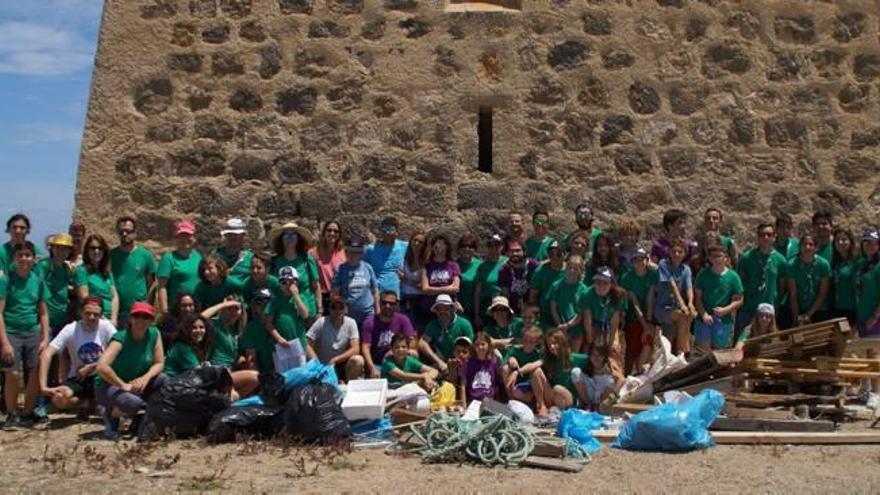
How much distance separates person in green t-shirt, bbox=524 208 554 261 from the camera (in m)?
8.00

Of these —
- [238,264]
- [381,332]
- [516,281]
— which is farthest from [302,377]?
[516,281]

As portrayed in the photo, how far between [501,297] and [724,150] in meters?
2.21

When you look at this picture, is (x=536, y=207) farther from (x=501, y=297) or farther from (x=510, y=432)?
(x=510, y=432)

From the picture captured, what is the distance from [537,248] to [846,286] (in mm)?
Result: 2224

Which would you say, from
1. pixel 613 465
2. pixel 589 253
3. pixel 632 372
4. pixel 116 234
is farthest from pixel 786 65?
pixel 116 234

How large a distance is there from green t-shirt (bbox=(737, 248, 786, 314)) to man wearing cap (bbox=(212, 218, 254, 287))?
11.7 ft

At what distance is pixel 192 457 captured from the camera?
595cm

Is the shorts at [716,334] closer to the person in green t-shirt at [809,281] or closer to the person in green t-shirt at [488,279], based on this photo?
the person in green t-shirt at [809,281]

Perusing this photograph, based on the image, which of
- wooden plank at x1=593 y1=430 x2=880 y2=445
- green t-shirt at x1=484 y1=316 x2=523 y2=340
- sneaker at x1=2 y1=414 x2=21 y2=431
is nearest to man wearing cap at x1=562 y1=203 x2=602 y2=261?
green t-shirt at x1=484 y1=316 x2=523 y2=340

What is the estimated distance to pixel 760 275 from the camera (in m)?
7.74

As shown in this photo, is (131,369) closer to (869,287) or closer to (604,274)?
(604,274)

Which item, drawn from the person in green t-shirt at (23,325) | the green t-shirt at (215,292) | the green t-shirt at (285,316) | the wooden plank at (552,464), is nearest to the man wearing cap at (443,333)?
the green t-shirt at (285,316)

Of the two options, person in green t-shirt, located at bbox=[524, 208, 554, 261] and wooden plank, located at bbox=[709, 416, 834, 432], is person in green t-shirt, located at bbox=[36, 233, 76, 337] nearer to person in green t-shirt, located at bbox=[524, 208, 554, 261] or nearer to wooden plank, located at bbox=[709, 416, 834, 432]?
person in green t-shirt, located at bbox=[524, 208, 554, 261]

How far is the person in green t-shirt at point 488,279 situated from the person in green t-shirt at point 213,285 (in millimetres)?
1722
